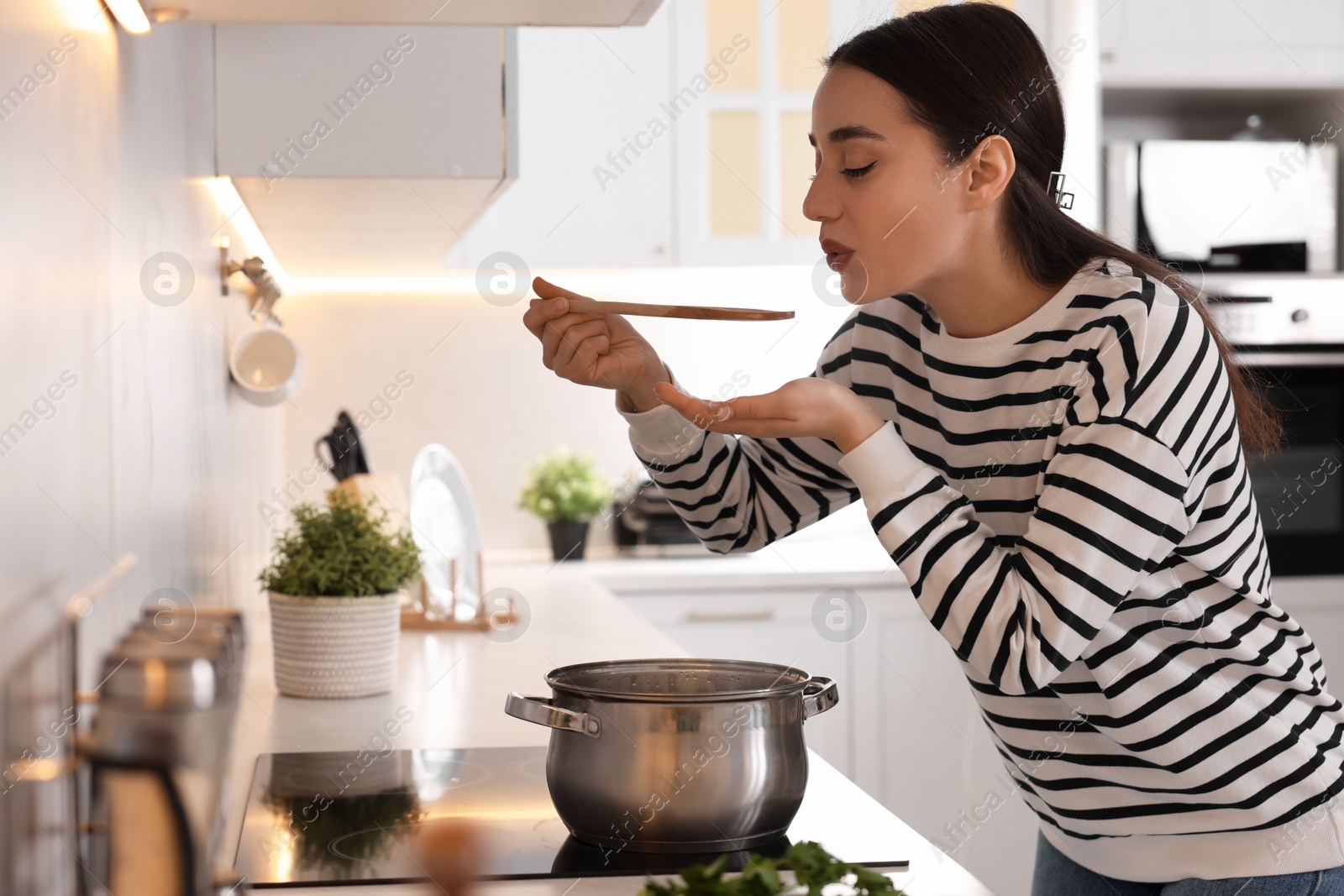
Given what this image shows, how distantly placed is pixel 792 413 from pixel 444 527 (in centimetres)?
143

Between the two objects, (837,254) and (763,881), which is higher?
(837,254)

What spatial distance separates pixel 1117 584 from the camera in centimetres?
84

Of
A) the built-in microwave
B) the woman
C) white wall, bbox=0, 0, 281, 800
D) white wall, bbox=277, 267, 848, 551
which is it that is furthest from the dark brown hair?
white wall, bbox=277, 267, 848, 551

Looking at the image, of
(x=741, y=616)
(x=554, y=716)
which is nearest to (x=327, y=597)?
(x=554, y=716)

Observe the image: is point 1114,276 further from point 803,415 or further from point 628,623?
point 628,623

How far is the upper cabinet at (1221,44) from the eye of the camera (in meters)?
2.57

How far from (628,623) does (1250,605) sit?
1182 mm

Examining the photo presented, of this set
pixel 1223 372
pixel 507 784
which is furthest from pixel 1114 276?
pixel 507 784

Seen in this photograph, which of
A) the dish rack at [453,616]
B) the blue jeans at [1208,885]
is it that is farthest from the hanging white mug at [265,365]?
the blue jeans at [1208,885]

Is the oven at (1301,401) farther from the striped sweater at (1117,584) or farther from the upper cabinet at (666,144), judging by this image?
the striped sweater at (1117,584)

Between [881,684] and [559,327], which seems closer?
[559,327]

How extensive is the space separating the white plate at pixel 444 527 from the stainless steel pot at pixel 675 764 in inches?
48.2

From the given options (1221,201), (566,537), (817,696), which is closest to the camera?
(817,696)

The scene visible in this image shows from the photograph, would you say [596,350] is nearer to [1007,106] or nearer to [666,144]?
[1007,106]
